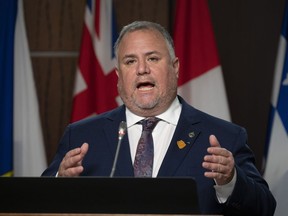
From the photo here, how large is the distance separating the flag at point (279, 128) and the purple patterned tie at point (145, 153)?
1.17 meters

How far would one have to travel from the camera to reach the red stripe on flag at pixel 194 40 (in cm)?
374

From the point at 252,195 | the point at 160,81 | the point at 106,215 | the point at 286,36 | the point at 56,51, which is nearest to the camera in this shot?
the point at 106,215

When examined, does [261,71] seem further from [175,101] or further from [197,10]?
[175,101]

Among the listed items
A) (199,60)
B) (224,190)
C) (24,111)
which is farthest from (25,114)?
(224,190)

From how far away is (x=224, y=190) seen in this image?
2148mm

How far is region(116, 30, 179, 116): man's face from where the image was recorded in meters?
2.61

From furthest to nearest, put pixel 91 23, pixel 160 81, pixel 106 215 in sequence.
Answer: pixel 91 23, pixel 160 81, pixel 106 215

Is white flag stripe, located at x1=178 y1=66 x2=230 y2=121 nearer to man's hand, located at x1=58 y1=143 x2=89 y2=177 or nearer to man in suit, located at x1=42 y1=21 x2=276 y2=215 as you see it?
man in suit, located at x1=42 y1=21 x2=276 y2=215

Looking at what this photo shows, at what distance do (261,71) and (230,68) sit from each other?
0.21 m

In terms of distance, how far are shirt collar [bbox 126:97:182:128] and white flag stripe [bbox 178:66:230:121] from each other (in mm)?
1019

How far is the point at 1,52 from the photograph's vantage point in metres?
3.78

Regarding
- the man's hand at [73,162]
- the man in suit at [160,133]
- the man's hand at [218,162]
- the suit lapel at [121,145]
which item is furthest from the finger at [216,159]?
the suit lapel at [121,145]

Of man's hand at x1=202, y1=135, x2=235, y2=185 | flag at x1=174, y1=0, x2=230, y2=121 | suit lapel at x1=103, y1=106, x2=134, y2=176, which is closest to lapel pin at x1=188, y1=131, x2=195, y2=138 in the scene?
suit lapel at x1=103, y1=106, x2=134, y2=176

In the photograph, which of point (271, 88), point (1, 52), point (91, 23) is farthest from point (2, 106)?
point (271, 88)
